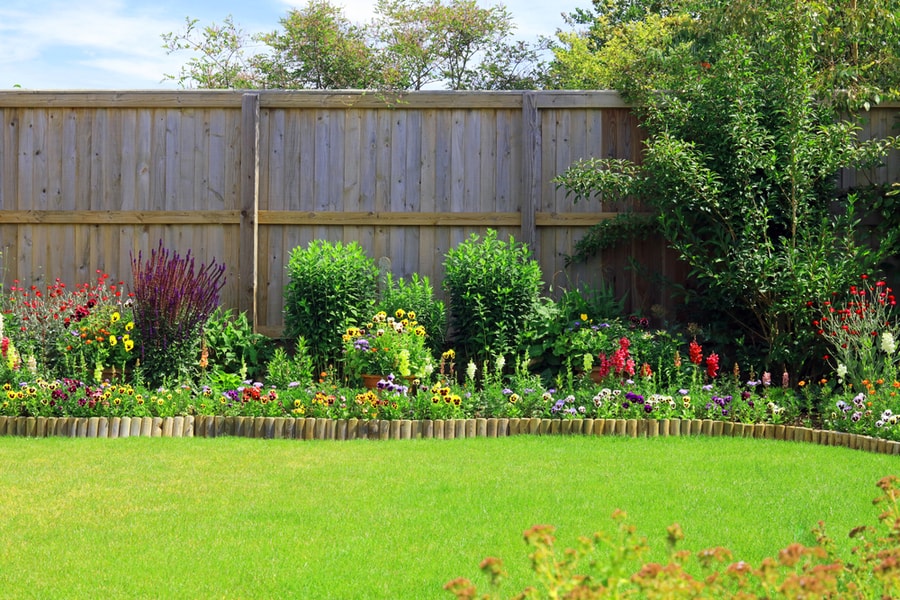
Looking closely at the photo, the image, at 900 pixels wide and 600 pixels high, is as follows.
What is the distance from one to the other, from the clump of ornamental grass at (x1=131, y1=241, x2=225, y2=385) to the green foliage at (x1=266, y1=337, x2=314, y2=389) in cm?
65

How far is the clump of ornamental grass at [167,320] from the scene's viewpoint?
24.4 feet

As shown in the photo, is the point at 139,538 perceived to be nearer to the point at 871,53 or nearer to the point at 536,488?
the point at 536,488

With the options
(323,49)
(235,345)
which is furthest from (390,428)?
(323,49)

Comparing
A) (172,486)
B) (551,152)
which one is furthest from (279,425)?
(551,152)

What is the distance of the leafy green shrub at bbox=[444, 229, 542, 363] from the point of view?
7812mm

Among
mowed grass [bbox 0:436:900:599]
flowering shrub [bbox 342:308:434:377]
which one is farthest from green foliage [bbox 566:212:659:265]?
mowed grass [bbox 0:436:900:599]

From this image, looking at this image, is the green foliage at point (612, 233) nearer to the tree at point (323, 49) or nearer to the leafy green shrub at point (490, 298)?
the leafy green shrub at point (490, 298)

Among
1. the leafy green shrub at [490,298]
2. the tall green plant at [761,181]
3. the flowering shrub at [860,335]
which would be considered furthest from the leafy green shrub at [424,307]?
the flowering shrub at [860,335]

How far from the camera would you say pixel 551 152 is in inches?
340

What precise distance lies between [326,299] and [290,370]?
2.68 feet

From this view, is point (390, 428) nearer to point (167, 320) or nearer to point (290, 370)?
point (290, 370)

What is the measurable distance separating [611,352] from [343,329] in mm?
2116

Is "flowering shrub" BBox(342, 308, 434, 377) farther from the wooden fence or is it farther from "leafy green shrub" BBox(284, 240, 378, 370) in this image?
the wooden fence

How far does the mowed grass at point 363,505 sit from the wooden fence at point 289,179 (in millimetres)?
2908
